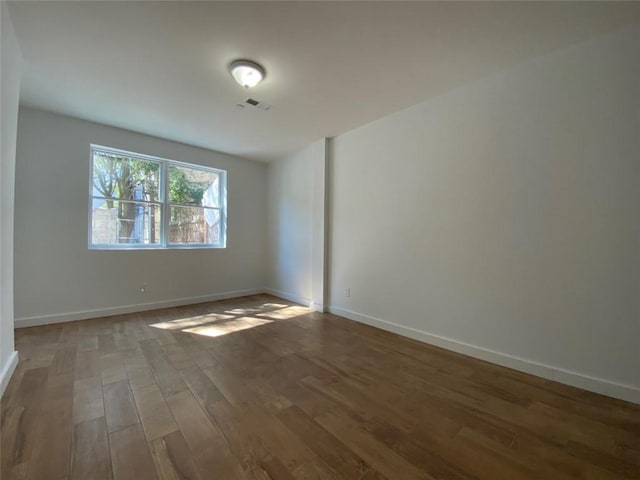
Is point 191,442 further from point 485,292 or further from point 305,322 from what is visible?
point 485,292

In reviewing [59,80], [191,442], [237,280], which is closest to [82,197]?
[59,80]

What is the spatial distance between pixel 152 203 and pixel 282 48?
A: 10.5 ft

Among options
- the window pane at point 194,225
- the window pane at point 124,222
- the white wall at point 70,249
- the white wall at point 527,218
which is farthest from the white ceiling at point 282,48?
the window pane at point 194,225

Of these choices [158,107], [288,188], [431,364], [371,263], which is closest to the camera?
[431,364]

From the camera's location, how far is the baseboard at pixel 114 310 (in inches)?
128

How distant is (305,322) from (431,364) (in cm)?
169

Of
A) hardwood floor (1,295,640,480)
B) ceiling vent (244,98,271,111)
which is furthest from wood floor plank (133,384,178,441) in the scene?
ceiling vent (244,98,271,111)

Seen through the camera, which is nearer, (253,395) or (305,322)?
(253,395)

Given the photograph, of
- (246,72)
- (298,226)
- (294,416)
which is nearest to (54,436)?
(294,416)

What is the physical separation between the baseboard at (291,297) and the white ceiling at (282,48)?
2883 millimetres

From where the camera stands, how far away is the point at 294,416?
66.5 inches

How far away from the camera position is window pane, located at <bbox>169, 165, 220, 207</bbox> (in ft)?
14.5

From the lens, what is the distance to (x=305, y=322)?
3.63 metres

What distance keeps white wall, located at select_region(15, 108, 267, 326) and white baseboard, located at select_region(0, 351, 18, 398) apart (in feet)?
4.61
